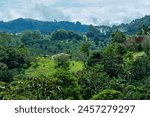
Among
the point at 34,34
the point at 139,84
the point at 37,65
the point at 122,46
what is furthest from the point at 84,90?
the point at 34,34

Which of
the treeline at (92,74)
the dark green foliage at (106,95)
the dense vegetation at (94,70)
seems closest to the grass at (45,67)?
the dense vegetation at (94,70)

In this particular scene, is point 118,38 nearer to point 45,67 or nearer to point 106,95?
point 45,67

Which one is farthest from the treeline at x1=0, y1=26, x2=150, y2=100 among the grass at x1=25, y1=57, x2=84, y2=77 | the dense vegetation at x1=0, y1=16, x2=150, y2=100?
the grass at x1=25, y1=57, x2=84, y2=77

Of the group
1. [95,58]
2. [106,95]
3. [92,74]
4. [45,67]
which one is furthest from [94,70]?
[45,67]

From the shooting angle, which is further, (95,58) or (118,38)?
(118,38)

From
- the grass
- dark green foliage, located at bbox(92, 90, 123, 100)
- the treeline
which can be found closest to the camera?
the treeline

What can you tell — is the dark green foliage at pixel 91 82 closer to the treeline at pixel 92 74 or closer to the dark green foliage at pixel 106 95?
the treeline at pixel 92 74

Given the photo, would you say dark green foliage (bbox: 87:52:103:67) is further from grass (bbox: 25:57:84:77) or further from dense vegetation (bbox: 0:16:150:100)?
grass (bbox: 25:57:84:77)

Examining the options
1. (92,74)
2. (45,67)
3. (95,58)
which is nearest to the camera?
(92,74)

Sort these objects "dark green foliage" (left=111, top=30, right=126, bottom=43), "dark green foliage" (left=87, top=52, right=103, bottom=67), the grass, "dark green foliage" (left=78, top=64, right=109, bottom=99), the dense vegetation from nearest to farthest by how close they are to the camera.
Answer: the dense vegetation
"dark green foliage" (left=78, top=64, right=109, bottom=99)
"dark green foliage" (left=87, top=52, right=103, bottom=67)
the grass
"dark green foliage" (left=111, top=30, right=126, bottom=43)

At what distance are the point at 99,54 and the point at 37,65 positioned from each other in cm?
908

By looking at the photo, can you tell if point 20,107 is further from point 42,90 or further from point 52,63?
point 52,63

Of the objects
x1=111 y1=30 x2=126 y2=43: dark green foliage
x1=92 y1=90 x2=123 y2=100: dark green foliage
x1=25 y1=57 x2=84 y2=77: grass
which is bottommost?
x1=25 y1=57 x2=84 y2=77: grass

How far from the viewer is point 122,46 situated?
4056 cm
